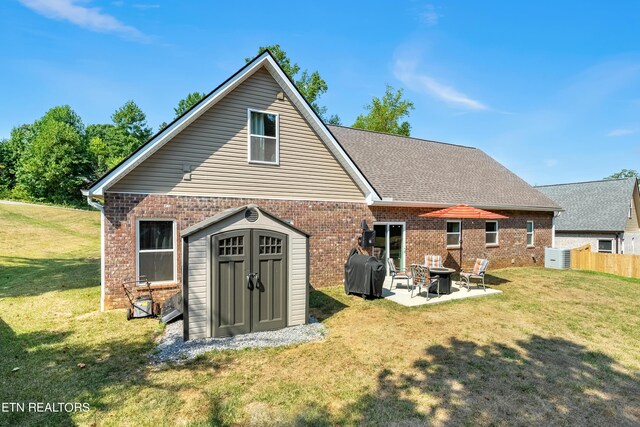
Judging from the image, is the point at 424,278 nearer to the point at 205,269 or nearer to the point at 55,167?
the point at 205,269

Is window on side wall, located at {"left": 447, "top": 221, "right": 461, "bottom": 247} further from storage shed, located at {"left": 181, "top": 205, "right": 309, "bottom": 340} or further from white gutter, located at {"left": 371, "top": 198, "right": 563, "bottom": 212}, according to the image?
storage shed, located at {"left": 181, "top": 205, "right": 309, "bottom": 340}

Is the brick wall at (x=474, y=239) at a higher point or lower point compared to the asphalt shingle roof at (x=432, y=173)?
lower

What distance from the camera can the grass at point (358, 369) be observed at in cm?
413

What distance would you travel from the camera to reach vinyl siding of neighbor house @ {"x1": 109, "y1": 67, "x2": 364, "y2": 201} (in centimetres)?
877

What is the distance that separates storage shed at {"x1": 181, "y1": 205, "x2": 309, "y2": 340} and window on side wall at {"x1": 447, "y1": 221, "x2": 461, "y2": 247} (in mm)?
9183

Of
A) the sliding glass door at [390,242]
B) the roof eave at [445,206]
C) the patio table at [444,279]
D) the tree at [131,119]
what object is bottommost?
the patio table at [444,279]

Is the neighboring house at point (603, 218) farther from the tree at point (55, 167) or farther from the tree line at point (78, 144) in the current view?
the tree at point (55, 167)

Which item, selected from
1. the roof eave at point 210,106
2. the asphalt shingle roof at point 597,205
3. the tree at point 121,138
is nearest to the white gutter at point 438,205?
the roof eave at point 210,106

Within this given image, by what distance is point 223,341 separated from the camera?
249 inches

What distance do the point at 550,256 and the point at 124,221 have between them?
64.7ft

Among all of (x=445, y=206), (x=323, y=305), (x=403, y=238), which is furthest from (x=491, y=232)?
(x=323, y=305)

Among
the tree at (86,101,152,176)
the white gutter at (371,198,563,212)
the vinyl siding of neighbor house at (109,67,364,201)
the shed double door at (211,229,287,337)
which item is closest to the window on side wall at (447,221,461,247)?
the white gutter at (371,198,563,212)

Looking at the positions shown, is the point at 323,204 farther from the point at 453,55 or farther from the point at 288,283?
the point at 453,55

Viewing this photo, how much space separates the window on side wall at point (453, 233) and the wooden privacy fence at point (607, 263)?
814 centimetres
